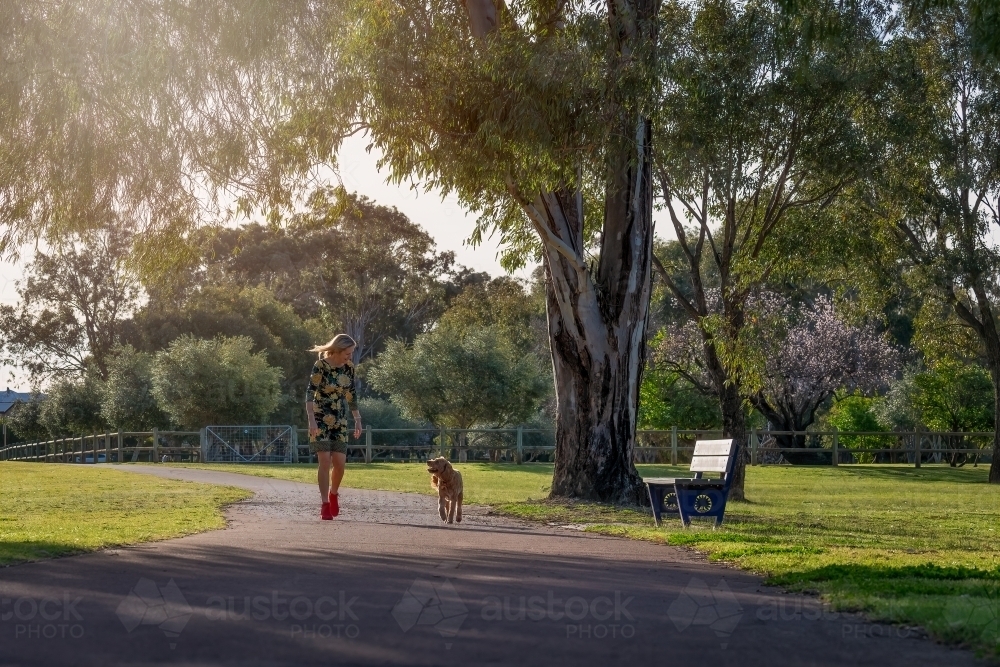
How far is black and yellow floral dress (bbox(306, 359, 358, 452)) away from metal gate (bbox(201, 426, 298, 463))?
29772 millimetres

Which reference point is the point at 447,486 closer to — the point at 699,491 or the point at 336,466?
the point at 336,466

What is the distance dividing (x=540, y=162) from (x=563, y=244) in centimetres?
130

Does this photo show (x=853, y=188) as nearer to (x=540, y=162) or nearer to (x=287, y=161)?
(x=540, y=162)

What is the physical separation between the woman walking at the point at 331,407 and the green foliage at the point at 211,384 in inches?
1405

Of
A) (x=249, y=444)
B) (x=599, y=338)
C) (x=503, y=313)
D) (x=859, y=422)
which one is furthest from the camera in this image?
(x=503, y=313)

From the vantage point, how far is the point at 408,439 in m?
50.7

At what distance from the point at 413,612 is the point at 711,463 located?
26.0 ft

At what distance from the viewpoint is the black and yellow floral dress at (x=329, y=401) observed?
12.2 m

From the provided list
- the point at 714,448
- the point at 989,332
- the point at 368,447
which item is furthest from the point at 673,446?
the point at 714,448

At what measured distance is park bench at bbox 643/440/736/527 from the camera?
12.7m

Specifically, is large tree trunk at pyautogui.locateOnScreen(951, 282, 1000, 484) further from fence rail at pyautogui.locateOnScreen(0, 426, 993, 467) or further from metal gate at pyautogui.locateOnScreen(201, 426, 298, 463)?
metal gate at pyautogui.locateOnScreen(201, 426, 298, 463)

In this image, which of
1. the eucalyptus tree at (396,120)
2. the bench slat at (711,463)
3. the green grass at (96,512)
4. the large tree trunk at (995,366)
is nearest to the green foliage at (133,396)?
the green grass at (96,512)

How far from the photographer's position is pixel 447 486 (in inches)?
481

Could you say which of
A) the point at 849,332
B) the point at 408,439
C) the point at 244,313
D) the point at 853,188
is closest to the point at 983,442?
the point at 849,332
